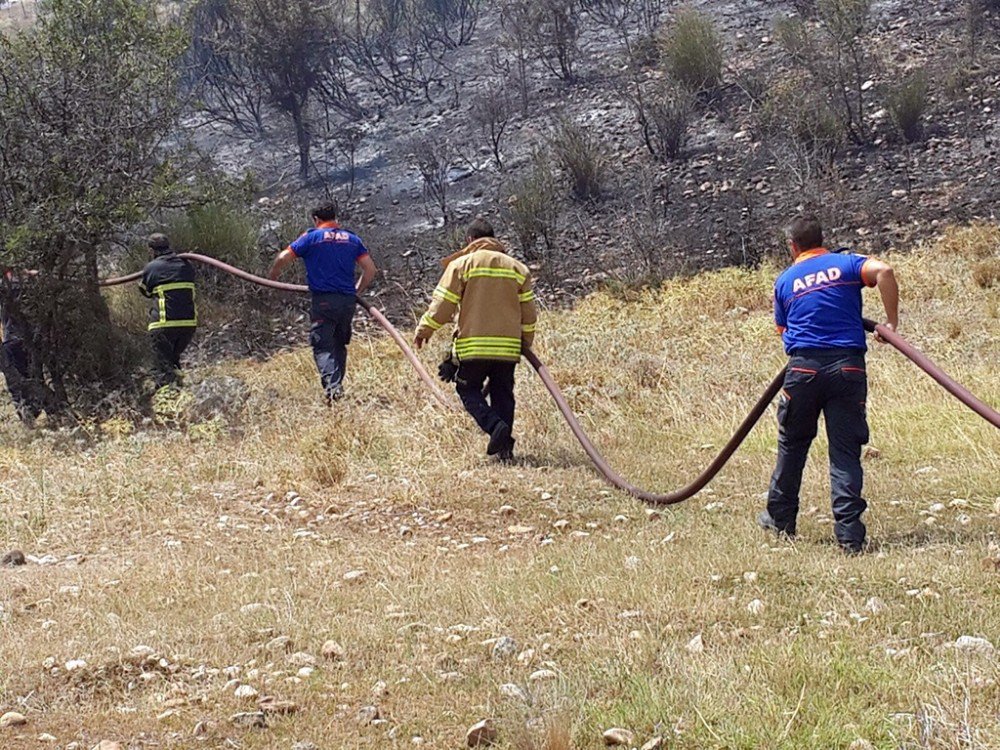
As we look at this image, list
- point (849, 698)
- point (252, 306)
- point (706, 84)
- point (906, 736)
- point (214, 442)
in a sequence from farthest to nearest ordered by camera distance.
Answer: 1. point (706, 84)
2. point (252, 306)
3. point (214, 442)
4. point (849, 698)
5. point (906, 736)

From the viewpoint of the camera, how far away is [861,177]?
49.3 ft

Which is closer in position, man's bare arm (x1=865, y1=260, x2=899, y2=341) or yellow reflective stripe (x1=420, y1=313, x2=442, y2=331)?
man's bare arm (x1=865, y1=260, x2=899, y2=341)

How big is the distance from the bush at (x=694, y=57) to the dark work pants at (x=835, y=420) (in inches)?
525

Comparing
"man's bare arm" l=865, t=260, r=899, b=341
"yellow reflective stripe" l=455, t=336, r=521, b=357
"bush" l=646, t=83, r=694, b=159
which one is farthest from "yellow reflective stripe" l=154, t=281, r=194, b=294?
"bush" l=646, t=83, r=694, b=159

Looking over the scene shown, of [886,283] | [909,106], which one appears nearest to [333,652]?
[886,283]

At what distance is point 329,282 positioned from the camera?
890cm

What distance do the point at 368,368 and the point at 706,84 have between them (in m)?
10.0

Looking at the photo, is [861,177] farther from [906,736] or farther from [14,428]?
[906,736]

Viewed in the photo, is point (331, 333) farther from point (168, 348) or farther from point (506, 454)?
point (506, 454)

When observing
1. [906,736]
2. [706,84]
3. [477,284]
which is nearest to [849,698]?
[906,736]

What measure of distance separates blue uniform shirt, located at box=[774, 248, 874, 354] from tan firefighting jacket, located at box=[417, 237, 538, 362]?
2288 mm

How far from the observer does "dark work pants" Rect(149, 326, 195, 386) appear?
32.1 feet

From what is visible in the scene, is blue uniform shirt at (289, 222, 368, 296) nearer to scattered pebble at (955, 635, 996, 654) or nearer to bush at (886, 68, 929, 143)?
scattered pebble at (955, 635, 996, 654)

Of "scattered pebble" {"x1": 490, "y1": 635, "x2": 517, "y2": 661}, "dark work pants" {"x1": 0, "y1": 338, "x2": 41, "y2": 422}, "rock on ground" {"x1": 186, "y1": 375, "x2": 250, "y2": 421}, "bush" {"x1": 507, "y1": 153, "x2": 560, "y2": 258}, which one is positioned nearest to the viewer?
"scattered pebble" {"x1": 490, "y1": 635, "x2": 517, "y2": 661}
